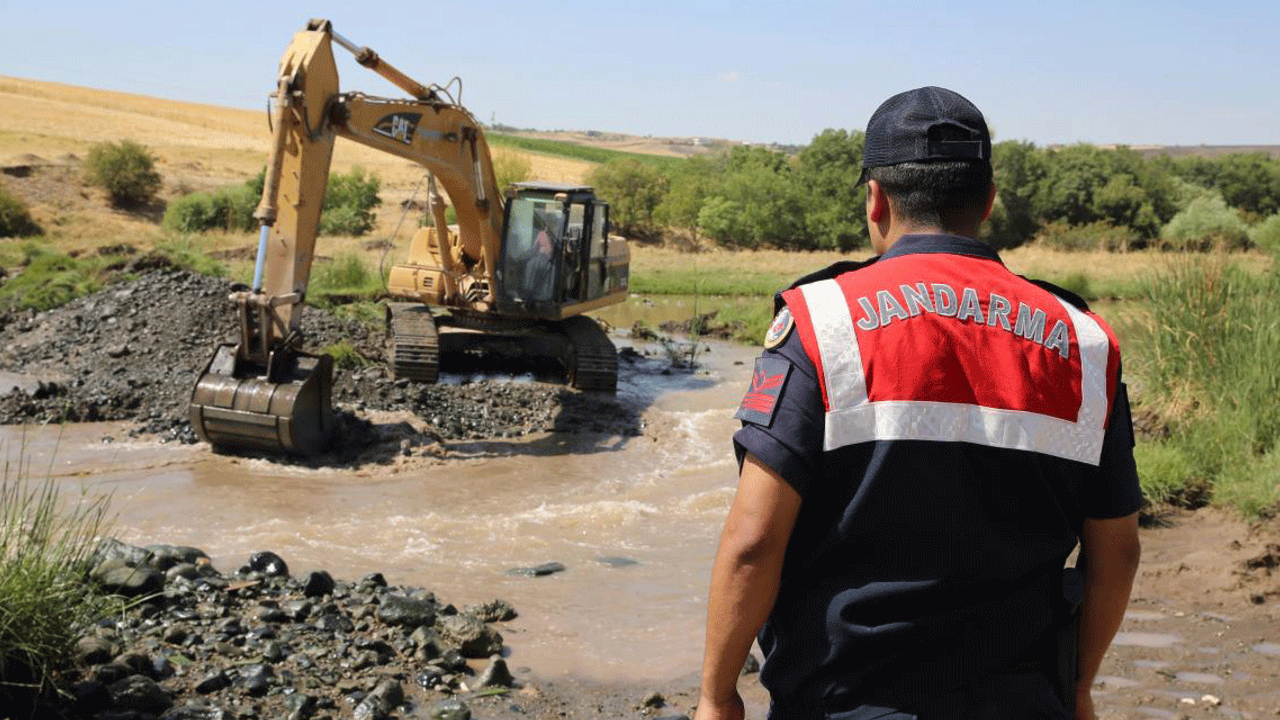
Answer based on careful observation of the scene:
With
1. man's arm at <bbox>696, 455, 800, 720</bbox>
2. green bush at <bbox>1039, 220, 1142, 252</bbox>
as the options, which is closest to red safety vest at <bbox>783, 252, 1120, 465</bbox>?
man's arm at <bbox>696, 455, 800, 720</bbox>

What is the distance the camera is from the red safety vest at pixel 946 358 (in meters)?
2.20

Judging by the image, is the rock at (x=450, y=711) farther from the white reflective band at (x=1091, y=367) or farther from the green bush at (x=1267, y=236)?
the green bush at (x=1267, y=236)

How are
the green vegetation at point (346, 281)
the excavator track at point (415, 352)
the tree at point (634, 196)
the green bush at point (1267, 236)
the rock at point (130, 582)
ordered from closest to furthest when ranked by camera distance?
the rock at point (130, 582)
the excavator track at point (415, 352)
the green bush at point (1267, 236)
the green vegetation at point (346, 281)
the tree at point (634, 196)

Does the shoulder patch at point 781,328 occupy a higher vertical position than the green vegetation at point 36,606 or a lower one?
higher

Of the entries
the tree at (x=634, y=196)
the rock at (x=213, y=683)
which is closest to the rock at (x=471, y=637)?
the rock at (x=213, y=683)

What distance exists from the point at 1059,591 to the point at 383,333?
1642cm

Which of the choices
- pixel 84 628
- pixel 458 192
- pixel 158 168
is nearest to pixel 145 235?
pixel 158 168

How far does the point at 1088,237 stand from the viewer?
41.7 meters

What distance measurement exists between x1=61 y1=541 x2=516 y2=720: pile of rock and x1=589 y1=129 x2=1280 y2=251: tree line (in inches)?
1476

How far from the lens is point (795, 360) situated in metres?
2.24

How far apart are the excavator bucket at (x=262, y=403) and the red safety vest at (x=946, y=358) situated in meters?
9.61

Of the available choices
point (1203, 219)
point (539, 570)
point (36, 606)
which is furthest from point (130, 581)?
point (1203, 219)

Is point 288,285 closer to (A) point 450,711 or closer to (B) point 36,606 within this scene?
(A) point 450,711

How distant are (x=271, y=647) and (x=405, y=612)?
34.2 inches
